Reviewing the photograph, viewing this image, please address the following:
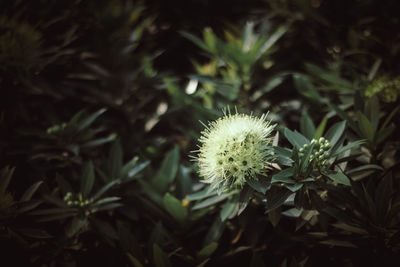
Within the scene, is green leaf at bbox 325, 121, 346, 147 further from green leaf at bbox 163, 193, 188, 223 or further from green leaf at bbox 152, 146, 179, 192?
green leaf at bbox 152, 146, 179, 192

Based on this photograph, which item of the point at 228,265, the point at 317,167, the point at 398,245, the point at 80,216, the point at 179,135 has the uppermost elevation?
the point at 179,135

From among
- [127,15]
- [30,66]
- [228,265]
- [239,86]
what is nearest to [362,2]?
[239,86]

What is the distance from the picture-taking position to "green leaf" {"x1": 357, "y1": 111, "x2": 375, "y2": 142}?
1.62m

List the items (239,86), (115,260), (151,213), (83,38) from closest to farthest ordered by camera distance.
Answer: (115,260) → (151,213) → (239,86) → (83,38)

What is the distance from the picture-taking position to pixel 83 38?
2740mm

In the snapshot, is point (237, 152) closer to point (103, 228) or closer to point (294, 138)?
point (294, 138)

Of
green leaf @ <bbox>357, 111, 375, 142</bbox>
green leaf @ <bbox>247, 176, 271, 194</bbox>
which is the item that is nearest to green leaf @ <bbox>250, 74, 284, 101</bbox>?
green leaf @ <bbox>357, 111, 375, 142</bbox>

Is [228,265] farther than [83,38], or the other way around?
[83,38]

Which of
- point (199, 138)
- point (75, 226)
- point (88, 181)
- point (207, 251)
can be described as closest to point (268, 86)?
point (199, 138)

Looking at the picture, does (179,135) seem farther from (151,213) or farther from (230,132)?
(230,132)

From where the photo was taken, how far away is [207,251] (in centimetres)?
166

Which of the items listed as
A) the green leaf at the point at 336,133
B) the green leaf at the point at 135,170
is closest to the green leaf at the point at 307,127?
the green leaf at the point at 336,133

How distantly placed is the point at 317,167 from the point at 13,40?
224 centimetres

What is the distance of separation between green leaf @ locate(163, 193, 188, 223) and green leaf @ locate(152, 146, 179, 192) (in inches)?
8.4
